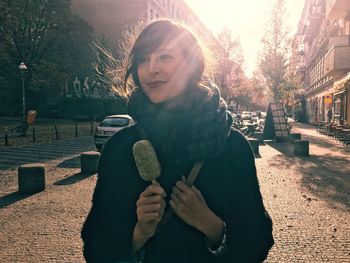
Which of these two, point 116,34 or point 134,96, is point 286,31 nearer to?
point 116,34

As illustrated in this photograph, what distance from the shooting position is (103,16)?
55.8 meters

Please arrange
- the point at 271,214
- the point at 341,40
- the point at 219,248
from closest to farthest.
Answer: the point at 219,248 → the point at 271,214 → the point at 341,40

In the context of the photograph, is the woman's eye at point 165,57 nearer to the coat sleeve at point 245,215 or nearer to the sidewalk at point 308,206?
the coat sleeve at point 245,215

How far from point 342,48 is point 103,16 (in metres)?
43.2

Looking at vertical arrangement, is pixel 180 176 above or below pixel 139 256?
above

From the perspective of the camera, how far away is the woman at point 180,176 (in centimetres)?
158

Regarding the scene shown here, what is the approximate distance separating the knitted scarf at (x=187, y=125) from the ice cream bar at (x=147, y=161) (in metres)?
0.18

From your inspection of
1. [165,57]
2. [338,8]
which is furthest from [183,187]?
[338,8]

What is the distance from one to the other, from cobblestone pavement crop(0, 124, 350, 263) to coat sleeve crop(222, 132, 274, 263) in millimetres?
3127

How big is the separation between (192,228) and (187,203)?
24 centimetres

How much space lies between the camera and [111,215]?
68.2 inches

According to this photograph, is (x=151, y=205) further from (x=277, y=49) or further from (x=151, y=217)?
(x=277, y=49)

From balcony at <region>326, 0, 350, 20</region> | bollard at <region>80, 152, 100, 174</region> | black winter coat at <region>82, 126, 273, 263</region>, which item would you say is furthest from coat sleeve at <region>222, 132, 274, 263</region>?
balcony at <region>326, 0, 350, 20</region>

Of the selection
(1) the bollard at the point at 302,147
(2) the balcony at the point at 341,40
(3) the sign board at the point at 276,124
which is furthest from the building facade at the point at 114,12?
→ (1) the bollard at the point at 302,147
